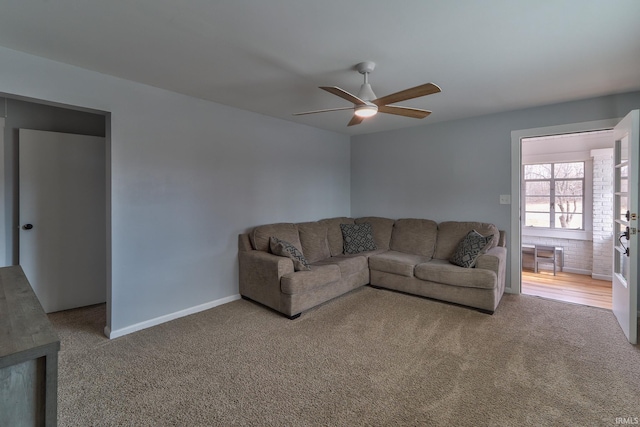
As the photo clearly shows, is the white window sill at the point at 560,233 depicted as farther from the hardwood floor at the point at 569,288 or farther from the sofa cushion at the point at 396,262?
the sofa cushion at the point at 396,262

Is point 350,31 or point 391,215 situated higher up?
point 350,31

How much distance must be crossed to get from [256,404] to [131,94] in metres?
2.85

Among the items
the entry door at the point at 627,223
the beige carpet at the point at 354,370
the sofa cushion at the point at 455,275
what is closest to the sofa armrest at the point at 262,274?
the beige carpet at the point at 354,370

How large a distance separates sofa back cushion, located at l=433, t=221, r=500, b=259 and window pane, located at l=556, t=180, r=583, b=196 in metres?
2.51

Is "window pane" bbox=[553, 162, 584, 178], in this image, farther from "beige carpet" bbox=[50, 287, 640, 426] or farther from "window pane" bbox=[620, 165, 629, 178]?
"beige carpet" bbox=[50, 287, 640, 426]

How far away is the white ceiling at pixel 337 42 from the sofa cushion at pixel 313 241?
1883 millimetres

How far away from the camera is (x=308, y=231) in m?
4.29

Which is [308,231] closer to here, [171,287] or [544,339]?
[171,287]

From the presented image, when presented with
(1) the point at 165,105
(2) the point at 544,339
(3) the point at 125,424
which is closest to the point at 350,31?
(1) the point at 165,105

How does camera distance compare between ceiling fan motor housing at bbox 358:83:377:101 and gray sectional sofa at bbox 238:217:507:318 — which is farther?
gray sectional sofa at bbox 238:217:507:318

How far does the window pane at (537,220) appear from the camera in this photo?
18.0ft

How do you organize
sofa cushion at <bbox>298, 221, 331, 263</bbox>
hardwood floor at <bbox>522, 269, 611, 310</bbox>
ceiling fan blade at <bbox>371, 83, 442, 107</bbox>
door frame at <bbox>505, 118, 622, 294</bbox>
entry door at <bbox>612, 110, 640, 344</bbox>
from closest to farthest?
ceiling fan blade at <bbox>371, 83, 442, 107</bbox> → entry door at <bbox>612, 110, 640, 344</bbox> → hardwood floor at <bbox>522, 269, 611, 310</bbox> → door frame at <bbox>505, 118, 622, 294</bbox> → sofa cushion at <bbox>298, 221, 331, 263</bbox>

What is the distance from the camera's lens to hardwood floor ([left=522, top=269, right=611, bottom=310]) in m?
3.73

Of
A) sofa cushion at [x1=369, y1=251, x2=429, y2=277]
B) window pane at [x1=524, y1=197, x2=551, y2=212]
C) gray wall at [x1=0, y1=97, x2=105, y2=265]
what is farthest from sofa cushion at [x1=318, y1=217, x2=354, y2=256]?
window pane at [x1=524, y1=197, x2=551, y2=212]
